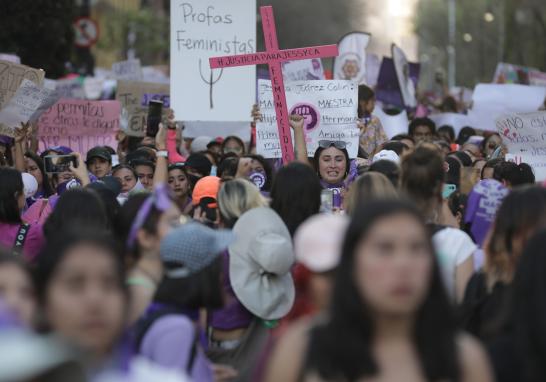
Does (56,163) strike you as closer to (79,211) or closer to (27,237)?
(27,237)

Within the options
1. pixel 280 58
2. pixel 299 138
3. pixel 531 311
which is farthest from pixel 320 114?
pixel 531 311

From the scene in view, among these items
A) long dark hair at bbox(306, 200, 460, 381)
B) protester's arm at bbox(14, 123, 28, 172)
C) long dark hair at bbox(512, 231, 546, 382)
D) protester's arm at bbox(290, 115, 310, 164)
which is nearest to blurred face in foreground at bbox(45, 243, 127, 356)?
long dark hair at bbox(306, 200, 460, 381)

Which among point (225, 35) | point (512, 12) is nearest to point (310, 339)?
point (225, 35)

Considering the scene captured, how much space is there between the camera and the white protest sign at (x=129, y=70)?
19.6 m

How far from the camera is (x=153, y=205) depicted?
464 centimetres

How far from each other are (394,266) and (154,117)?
8.84 meters

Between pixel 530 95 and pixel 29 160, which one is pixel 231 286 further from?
pixel 530 95

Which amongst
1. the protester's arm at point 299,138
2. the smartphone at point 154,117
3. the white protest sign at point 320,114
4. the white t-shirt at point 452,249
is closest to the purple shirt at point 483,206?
the white t-shirt at point 452,249

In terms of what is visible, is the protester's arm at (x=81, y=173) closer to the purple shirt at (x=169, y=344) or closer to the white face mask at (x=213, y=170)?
the white face mask at (x=213, y=170)

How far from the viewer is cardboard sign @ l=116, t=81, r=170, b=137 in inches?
560

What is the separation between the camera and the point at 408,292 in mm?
3477

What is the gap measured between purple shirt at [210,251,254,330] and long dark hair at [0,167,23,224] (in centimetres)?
142

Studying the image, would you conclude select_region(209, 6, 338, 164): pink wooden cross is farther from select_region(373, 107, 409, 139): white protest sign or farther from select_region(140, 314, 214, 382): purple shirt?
select_region(140, 314, 214, 382): purple shirt

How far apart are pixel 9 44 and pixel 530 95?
11907mm
